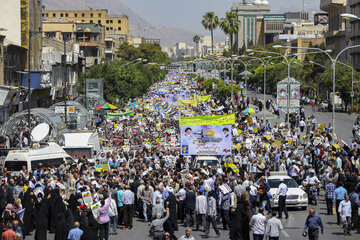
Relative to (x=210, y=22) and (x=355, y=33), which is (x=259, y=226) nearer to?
(x=355, y=33)

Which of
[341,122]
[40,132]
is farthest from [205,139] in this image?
[341,122]

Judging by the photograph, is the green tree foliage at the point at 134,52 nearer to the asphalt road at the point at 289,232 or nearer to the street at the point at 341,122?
the street at the point at 341,122

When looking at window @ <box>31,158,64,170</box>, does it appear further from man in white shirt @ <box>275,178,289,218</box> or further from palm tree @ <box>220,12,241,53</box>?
palm tree @ <box>220,12,241,53</box>

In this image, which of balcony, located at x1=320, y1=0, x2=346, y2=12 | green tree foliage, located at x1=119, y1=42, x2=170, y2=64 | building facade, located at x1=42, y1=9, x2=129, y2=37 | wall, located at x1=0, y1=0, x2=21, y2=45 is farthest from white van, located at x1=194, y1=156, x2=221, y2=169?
building facade, located at x1=42, y1=9, x2=129, y2=37

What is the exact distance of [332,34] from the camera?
11700 centimetres

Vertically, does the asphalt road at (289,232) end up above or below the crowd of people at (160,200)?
below

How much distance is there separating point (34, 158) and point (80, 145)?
516cm

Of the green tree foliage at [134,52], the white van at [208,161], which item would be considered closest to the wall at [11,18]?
the white van at [208,161]

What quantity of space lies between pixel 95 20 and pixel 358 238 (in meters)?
169

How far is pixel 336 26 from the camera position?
395 feet

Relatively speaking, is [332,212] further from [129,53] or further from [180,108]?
[129,53]

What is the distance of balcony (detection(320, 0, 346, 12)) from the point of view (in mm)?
116125

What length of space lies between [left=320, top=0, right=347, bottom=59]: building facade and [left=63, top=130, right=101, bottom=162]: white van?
85200 millimetres

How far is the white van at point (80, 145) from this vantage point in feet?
96.3
